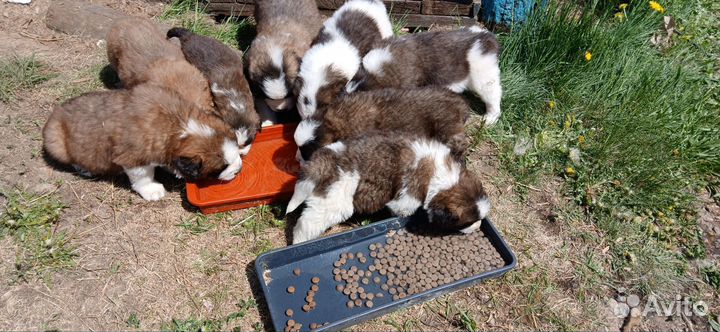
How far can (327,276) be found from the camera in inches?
148

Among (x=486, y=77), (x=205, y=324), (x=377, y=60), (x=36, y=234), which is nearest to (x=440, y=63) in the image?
(x=486, y=77)

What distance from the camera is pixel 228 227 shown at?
161 inches

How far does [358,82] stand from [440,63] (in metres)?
0.86

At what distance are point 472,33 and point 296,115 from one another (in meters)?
1.90

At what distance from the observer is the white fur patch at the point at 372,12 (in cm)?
527

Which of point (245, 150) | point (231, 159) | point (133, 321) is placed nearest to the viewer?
point (133, 321)

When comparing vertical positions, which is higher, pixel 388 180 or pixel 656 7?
pixel 656 7

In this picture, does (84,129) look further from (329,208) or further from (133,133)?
(329,208)

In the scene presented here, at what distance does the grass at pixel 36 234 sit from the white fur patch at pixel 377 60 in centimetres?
287

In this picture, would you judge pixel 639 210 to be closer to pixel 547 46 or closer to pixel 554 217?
pixel 554 217

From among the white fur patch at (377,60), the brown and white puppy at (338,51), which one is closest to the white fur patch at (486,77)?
the white fur patch at (377,60)

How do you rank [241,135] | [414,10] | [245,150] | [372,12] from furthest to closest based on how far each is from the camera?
[414,10]
[372,12]
[245,150]
[241,135]

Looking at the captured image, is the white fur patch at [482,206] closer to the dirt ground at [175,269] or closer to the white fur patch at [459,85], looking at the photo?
the dirt ground at [175,269]

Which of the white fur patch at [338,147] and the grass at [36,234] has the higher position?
the white fur patch at [338,147]
